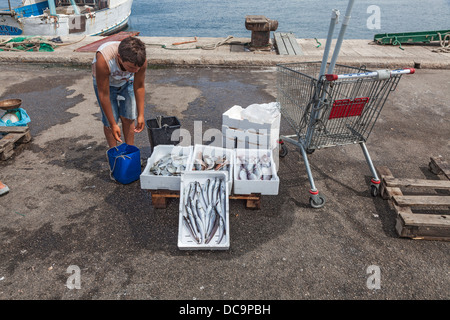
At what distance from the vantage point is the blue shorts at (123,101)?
4266 mm

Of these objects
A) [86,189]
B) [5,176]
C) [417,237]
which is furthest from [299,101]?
[5,176]

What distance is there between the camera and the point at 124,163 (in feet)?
13.5

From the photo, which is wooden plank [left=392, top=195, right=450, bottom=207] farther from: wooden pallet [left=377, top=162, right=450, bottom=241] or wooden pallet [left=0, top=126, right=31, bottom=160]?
wooden pallet [left=0, top=126, right=31, bottom=160]

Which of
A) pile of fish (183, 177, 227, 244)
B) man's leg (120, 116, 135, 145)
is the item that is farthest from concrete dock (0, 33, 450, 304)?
man's leg (120, 116, 135, 145)

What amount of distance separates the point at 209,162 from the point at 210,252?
1267 millimetres

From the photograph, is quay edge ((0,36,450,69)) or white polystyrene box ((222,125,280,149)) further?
quay edge ((0,36,450,69))

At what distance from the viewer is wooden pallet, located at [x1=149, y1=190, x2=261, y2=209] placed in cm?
373

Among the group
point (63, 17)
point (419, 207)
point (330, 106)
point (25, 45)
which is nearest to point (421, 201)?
point (419, 207)

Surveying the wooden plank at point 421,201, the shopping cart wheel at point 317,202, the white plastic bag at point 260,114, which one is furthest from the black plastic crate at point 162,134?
the wooden plank at point 421,201

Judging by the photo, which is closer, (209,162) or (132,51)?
(132,51)

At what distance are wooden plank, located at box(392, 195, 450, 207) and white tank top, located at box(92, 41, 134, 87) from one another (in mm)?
4035

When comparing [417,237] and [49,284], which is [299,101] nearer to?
[417,237]

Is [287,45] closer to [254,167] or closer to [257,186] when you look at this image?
[254,167]

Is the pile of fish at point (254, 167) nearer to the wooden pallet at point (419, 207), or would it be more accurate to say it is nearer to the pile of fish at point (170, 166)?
the pile of fish at point (170, 166)
